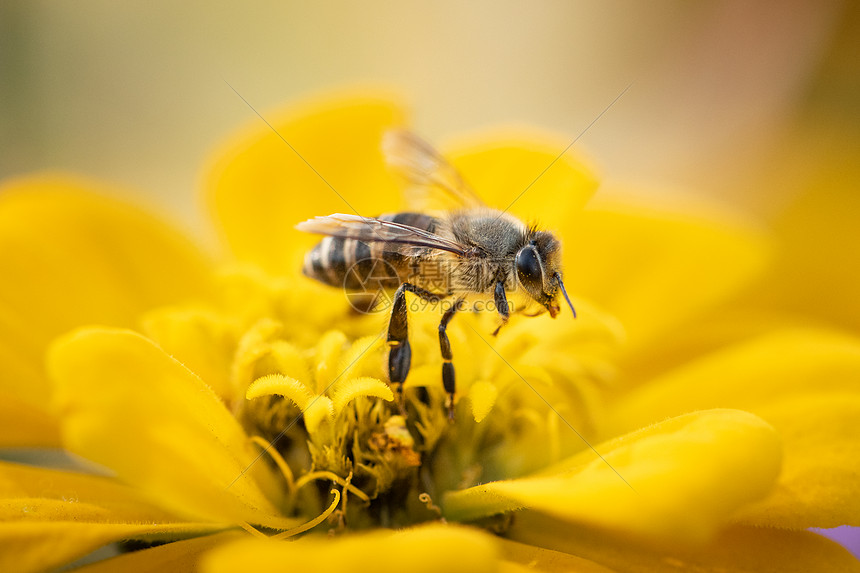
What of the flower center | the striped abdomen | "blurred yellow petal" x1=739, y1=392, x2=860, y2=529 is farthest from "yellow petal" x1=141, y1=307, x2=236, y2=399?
"blurred yellow petal" x1=739, y1=392, x2=860, y2=529

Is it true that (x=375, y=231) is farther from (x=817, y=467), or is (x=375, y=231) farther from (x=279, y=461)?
(x=817, y=467)

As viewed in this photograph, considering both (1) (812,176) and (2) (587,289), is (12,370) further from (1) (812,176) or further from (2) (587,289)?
(1) (812,176)

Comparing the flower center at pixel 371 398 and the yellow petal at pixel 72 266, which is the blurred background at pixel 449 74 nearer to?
the yellow petal at pixel 72 266

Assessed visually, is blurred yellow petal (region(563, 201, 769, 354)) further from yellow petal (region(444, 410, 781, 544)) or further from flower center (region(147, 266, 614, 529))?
yellow petal (region(444, 410, 781, 544))

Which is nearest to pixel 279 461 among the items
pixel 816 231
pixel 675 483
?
pixel 675 483

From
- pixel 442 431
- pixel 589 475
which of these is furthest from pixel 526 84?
A: pixel 589 475
